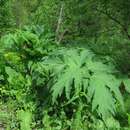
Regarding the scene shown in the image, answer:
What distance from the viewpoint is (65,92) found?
508 centimetres

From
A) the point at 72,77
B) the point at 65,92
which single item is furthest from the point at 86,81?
the point at 65,92

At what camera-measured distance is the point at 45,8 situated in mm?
15555

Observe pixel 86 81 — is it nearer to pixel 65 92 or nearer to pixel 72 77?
pixel 72 77

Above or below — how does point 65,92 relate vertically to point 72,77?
below

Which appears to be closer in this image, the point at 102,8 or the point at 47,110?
the point at 47,110

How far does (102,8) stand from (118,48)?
894 millimetres

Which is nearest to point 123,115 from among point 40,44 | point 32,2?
point 40,44

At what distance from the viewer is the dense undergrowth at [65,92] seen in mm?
4805

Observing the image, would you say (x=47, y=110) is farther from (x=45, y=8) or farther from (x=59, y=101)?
(x=45, y=8)

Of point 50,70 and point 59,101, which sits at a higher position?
point 50,70

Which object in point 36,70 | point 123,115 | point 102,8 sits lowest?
point 123,115

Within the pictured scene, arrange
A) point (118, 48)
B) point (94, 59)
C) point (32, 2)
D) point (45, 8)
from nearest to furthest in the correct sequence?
point (94, 59) < point (118, 48) < point (45, 8) < point (32, 2)

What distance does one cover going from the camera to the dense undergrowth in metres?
4.80

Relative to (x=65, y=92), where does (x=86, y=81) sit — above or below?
above
